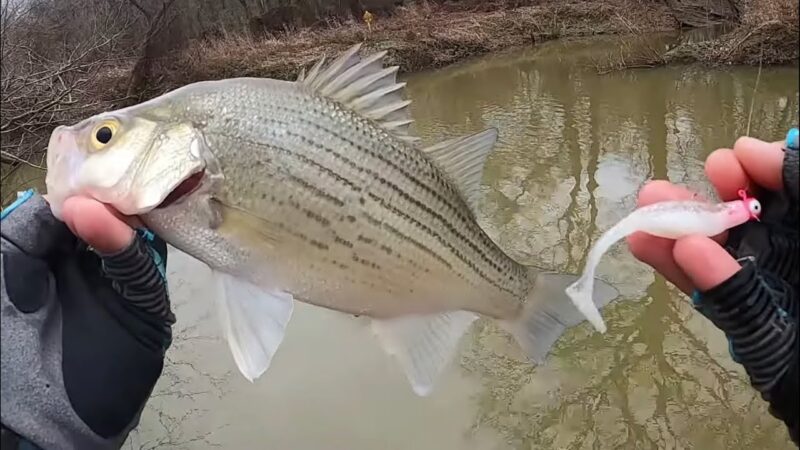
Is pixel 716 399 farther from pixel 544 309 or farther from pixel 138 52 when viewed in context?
pixel 138 52

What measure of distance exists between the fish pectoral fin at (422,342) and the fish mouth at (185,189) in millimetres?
513

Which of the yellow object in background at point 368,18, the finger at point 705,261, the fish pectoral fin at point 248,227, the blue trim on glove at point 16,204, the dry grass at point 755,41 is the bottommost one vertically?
the yellow object in background at point 368,18

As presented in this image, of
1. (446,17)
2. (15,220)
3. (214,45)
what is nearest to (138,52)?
(214,45)

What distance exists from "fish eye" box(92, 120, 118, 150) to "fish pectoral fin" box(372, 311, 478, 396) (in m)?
0.71

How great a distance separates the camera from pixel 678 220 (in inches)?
52.7

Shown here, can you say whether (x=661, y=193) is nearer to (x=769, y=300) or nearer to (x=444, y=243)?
(x=769, y=300)

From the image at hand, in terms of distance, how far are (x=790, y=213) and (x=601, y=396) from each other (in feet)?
10.3

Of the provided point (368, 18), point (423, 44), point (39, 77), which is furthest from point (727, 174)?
point (368, 18)

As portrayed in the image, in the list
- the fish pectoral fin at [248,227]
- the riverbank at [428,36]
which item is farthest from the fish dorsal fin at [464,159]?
the riverbank at [428,36]

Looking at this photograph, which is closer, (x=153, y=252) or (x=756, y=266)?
(x=756, y=266)

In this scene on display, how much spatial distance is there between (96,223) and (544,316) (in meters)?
1.04

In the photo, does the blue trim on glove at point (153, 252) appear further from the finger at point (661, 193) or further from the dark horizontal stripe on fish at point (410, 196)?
the finger at point (661, 193)

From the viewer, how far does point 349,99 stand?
1712 mm

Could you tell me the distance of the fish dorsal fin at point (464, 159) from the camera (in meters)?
1.79
